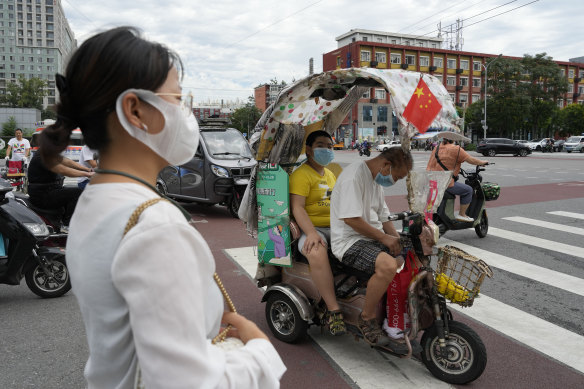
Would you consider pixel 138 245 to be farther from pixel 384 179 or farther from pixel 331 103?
pixel 331 103

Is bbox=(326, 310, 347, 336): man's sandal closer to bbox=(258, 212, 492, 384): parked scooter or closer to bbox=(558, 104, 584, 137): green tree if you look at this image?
bbox=(258, 212, 492, 384): parked scooter

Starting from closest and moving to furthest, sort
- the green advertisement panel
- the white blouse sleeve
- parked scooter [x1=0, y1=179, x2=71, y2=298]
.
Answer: the white blouse sleeve < the green advertisement panel < parked scooter [x1=0, y1=179, x2=71, y2=298]

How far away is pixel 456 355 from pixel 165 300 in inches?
116

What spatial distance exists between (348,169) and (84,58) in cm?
293

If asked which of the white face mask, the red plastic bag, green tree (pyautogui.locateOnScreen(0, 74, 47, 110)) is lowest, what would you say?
the red plastic bag

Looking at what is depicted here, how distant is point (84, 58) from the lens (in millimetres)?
1069

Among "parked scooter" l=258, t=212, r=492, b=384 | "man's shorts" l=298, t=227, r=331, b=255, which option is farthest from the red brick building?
"parked scooter" l=258, t=212, r=492, b=384

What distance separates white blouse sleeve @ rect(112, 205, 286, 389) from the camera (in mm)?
920

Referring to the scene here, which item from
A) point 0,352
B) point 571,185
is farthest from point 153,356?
point 571,185

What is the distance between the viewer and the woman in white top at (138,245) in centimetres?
93

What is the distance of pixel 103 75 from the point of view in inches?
41.4

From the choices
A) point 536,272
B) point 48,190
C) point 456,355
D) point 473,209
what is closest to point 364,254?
point 456,355

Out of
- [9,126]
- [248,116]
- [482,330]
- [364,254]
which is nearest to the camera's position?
[364,254]

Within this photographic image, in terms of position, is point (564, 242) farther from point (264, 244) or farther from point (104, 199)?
point (104, 199)
